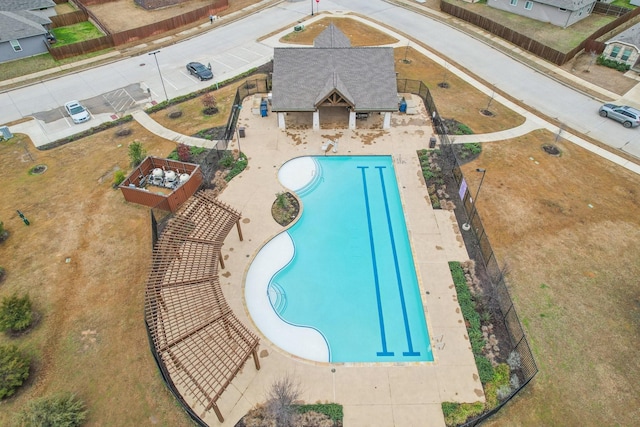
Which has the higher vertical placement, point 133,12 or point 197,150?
point 133,12

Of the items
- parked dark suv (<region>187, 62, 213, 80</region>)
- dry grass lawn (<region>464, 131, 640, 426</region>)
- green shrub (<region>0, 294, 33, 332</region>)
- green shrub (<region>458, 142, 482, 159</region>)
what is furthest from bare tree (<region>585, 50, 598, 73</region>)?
green shrub (<region>0, 294, 33, 332</region>)

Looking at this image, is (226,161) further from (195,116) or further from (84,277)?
(84,277)

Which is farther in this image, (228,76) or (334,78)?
(228,76)

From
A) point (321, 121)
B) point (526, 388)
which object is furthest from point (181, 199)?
point (526, 388)

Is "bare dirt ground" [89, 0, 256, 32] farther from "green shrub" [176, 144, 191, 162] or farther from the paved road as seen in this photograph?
"green shrub" [176, 144, 191, 162]

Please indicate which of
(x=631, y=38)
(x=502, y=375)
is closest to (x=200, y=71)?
(x=502, y=375)

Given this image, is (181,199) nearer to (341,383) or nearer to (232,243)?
(232,243)

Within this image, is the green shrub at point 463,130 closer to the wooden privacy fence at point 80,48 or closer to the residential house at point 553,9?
the residential house at point 553,9
